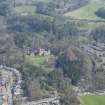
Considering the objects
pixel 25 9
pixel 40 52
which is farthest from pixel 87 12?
pixel 40 52

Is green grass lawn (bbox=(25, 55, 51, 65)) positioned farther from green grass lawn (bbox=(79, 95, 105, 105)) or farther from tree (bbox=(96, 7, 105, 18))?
tree (bbox=(96, 7, 105, 18))

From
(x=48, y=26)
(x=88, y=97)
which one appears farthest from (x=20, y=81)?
(x=48, y=26)

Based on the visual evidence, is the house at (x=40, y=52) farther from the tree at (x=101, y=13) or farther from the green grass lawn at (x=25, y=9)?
the tree at (x=101, y=13)

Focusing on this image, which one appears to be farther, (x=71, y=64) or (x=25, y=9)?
(x=25, y=9)

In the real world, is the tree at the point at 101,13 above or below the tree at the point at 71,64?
above

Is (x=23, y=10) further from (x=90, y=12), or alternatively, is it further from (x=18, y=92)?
(x=18, y=92)

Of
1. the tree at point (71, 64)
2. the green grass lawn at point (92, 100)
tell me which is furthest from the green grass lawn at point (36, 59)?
the green grass lawn at point (92, 100)

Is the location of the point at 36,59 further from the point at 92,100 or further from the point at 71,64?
the point at 92,100
